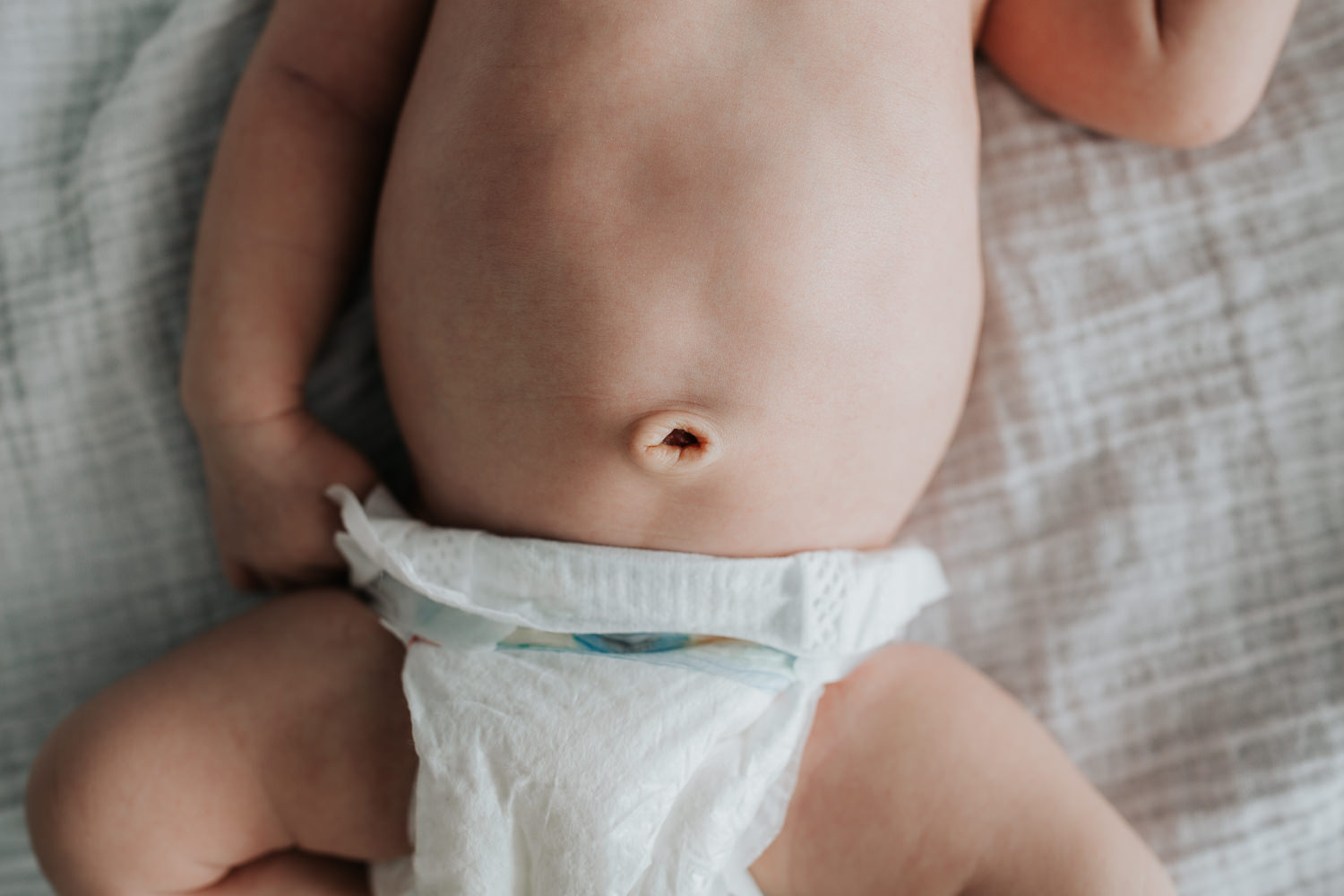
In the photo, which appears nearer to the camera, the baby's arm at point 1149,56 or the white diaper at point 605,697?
the white diaper at point 605,697

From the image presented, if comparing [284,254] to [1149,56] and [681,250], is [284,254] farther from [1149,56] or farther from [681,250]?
[1149,56]

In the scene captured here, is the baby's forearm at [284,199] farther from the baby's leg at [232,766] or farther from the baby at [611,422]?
the baby's leg at [232,766]

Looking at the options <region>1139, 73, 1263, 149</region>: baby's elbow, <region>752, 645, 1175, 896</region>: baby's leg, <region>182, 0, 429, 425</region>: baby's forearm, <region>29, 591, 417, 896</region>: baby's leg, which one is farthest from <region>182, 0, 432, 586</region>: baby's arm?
<region>1139, 73, 1263, 149</region>: baby's elbow

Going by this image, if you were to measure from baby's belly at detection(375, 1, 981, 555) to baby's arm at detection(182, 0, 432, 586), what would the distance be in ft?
0.38

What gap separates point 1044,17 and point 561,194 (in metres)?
0.47

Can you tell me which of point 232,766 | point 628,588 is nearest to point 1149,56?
point 628,588

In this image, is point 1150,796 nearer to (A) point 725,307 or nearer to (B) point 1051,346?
(B) point 1051,346

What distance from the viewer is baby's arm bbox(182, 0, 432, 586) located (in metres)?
0.84

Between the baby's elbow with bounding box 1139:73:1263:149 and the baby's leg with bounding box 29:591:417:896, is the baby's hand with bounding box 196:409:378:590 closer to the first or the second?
the baby's leg with bounding box 29:591:417:896

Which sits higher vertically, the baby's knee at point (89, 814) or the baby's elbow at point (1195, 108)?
the baby's elbow at point (1195, 108)

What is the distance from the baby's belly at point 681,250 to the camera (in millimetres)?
699

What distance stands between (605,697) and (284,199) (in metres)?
0.50

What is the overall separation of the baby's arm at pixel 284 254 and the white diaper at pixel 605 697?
93 millimetres

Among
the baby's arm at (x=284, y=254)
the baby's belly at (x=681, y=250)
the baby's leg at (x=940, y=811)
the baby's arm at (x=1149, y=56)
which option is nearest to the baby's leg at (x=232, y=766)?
the baby's arm at (x=284, y=254)
